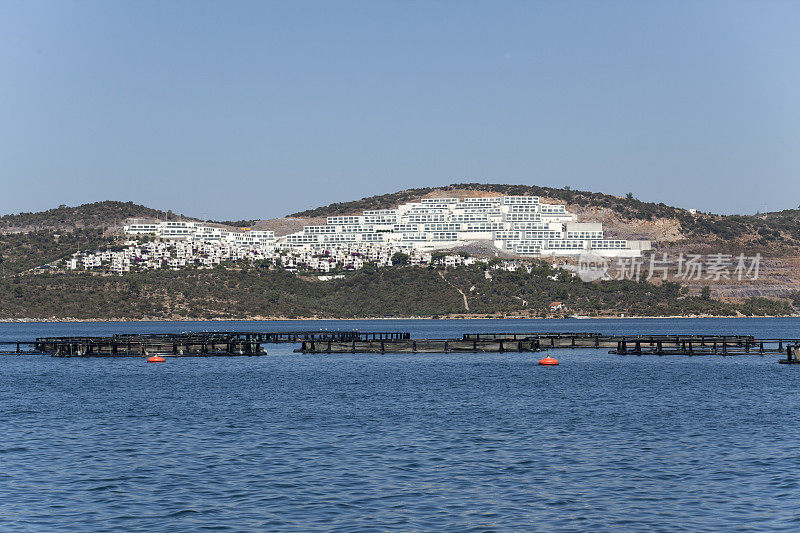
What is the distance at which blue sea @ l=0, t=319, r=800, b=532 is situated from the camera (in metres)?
27.1

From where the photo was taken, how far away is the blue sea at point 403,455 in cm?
2708

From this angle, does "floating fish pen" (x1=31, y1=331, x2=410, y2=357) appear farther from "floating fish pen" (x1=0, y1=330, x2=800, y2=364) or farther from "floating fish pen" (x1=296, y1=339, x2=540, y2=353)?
"floating fish pen" (x1=296, y1=339, x2=540, y2=353)

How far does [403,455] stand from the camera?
36.5 m

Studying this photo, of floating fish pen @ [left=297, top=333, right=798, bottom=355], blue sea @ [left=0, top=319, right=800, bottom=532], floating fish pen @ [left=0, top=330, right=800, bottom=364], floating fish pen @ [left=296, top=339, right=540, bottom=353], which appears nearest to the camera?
blue sea @ [left=0, top=319, right=800, bottom=532]

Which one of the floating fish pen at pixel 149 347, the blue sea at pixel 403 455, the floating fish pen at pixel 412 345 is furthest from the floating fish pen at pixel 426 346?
the blue sea at pixel 403 455

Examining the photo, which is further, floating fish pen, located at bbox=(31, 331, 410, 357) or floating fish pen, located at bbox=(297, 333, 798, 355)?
floating fish pen, located at bbox=(31, 331, 410, 357)

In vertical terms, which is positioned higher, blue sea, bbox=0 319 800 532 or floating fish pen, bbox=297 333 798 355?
floating fish pen, bbox=297 333 798 355

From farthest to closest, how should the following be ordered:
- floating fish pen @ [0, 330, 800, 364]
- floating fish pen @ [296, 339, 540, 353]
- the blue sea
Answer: floating fish pen @ [296, 339, 540, 353]
floating fish pen @ [0, 330, 800, 364]
the blue sea

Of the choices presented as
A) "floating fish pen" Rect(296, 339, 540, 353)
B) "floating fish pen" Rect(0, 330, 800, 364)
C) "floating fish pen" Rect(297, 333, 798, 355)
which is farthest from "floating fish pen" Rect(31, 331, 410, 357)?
"floating fish pen" Rect(297, 333, 798, 355)

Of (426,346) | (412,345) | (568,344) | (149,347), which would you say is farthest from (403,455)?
(568,344)

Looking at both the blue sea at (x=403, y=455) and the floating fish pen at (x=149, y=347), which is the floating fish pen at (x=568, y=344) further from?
the blue sea at (x=403, y=455)

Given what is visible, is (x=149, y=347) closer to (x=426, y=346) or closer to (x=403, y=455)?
(x=426, y=346)

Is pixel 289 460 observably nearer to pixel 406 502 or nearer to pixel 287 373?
pixel 406 502

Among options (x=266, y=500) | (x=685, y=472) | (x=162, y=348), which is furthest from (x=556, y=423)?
(x=162, y=348)
